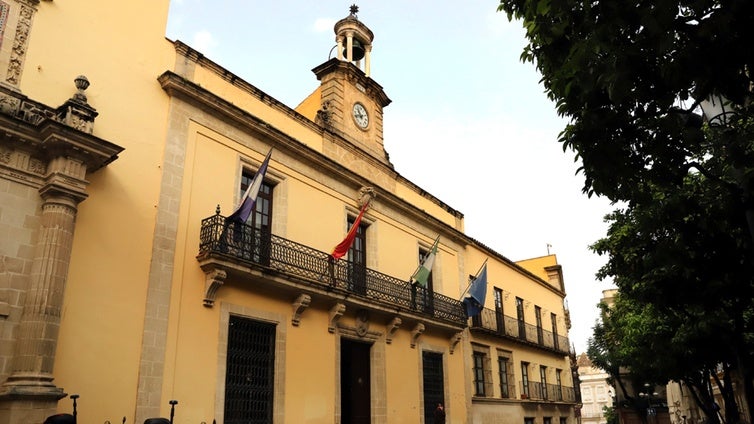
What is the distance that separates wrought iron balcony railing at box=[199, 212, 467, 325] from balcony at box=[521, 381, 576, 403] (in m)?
7.17

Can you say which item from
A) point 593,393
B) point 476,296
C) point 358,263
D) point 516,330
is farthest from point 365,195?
point 593,393

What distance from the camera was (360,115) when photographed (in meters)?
17.2

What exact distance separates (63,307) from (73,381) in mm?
1126

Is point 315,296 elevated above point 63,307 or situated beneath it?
elevated above

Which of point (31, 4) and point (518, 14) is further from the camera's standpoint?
point (31, 4)

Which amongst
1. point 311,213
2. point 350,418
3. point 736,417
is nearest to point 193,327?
point 311,213

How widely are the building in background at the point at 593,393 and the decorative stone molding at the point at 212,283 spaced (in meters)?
83.4

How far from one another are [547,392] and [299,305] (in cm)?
1703

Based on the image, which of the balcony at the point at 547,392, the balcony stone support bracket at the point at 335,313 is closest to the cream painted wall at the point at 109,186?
the balcony stone support bracket at the point at 335,313

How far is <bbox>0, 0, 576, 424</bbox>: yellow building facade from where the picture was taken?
8.70 m

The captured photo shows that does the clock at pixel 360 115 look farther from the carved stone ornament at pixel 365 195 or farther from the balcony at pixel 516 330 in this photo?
the balcony at pixel 516 330

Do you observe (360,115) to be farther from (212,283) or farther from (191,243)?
(212,283)

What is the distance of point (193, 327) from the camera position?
10711mm

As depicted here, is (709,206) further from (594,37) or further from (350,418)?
(350,418)
